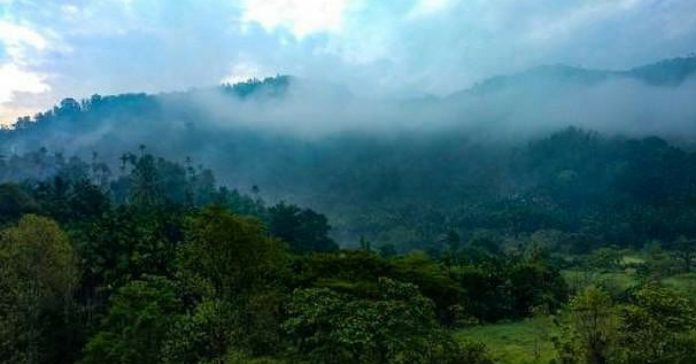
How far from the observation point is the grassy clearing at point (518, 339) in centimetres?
6269

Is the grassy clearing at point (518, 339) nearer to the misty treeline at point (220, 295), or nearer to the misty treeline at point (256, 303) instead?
the misty treeline at point (256, 303)

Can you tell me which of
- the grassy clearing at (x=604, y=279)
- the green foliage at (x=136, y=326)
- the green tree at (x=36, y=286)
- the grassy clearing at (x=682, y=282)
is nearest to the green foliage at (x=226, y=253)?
the green foliage at (x=136, y=326)

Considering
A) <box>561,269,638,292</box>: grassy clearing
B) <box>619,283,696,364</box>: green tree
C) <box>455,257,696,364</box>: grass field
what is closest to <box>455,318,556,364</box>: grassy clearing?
<box>455,257,696,364</box>: grass field

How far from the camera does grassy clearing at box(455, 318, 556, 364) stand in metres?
62.7

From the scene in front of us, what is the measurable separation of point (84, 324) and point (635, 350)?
5672 cm

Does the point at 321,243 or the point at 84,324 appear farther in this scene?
the point at 321,243

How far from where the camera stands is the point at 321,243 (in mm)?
142750

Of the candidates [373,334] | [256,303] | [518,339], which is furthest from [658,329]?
[518,339]

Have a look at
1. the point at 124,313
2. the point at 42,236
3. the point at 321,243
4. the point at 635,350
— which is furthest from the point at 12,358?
the point at 321,243

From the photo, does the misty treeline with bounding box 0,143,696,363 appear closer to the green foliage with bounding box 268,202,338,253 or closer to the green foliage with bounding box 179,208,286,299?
the green foliage with bounding box 179,208,286,299

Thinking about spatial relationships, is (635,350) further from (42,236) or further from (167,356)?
(42,236)

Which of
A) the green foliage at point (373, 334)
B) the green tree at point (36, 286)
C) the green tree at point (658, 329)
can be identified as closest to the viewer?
the green foliage at point (373, 334)

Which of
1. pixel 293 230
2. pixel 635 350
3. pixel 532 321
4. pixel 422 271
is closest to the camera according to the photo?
pixel 635 350

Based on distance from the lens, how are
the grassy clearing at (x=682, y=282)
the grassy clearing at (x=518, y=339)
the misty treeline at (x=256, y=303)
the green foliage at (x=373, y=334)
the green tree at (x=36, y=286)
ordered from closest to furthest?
the green foliage at (x=373, y=334)
the misty treeline at (x=256, y=303)
the grassy clearing at (x=518, y=339)
the green tree at (x=36, y=286)
the grassy clearing at (x=682, y=282)
